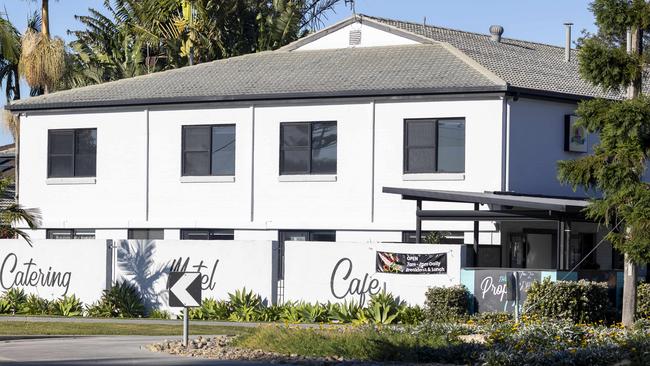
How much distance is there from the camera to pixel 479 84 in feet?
122

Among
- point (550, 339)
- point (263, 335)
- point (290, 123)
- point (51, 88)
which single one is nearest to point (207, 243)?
point (290, 123)

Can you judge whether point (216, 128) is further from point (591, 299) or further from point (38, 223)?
point (591, 299)

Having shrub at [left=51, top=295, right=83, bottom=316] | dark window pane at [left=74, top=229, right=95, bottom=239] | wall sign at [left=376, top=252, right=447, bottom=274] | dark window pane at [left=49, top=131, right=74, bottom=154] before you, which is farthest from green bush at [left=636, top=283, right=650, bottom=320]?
dark window pane at [left=49, top=131, right=74, bottom=154]

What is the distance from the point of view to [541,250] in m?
39.8

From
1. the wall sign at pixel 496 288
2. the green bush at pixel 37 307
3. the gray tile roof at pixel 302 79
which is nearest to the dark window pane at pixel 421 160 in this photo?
the gray tile roof at pixel 302 79

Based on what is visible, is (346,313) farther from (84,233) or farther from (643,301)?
(84,233)

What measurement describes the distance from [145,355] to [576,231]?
20.6m

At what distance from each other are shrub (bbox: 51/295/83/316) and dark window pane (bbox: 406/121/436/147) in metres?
10.00

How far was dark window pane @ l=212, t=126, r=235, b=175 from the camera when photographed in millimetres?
40781

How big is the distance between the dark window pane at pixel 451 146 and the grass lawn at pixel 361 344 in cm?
1476

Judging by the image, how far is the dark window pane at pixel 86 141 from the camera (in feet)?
139

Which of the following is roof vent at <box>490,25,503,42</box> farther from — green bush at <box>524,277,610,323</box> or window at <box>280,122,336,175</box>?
green bush at <box>524,277,610,323</box>

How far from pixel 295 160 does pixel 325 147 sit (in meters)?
1.03

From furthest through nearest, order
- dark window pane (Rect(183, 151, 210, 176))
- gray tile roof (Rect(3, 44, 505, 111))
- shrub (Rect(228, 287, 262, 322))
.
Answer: dark window pane (Rect(183, 151, 210, 176)), gray tile roof (Rect(3, 44, 505, 111)), shrub (Rect(228, 287, 262, 322))
